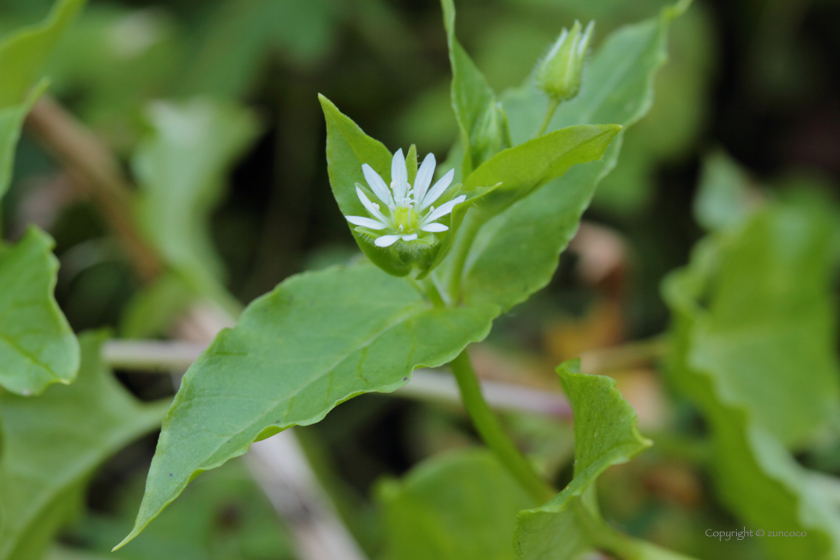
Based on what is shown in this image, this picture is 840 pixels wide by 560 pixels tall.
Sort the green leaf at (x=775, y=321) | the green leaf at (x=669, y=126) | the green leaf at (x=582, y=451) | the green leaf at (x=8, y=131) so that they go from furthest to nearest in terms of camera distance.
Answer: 1. the green leaf at (x=669, y=126)
2. the green leaf at (x=775, y=321)
3. the green leaf at (x=8, y=131)
4. the green leaf at (x=582, y=451)

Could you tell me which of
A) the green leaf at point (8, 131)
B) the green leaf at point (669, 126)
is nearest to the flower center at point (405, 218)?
the green leaf at point (8, 131)

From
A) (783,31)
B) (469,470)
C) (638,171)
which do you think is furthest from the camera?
(783,31)

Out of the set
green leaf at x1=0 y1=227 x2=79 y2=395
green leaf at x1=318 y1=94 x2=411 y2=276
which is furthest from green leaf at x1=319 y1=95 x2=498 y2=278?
green leaf at x1=0 y1=227 x2=79 y2=395

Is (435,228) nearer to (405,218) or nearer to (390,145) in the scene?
(405,218)

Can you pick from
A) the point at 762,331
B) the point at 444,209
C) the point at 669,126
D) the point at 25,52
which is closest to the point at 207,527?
the point at 25,52

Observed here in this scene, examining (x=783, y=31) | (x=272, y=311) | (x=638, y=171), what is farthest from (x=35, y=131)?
(x=783, y=31)

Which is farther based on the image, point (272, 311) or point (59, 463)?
point (59, 463)

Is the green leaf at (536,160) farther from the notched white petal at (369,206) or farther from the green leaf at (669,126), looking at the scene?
the green leaf at (669,126)

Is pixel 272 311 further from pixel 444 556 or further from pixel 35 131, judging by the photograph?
pixel 35 131
